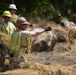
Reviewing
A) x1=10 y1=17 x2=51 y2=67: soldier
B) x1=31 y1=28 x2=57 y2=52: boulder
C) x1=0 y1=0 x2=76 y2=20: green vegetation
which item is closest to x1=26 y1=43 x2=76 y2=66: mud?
x1=31 y1=28 x2=57 y2=52: boulder

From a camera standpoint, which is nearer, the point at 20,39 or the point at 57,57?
the point at 20,39

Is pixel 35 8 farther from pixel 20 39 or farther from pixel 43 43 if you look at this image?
pixel 20 39

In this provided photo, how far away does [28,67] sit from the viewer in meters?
10.2

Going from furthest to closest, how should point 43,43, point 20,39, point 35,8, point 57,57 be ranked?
1. point 35,8
2. point 43,43
3. point 57,57
4. point 20,39

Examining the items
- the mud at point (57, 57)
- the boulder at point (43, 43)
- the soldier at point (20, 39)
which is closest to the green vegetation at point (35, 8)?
the mud at point (57, 57)

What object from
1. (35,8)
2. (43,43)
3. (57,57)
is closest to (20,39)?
(57,57)

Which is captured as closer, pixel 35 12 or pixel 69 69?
pixel 69 69

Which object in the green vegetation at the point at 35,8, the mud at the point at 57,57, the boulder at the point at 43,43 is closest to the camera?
the mud at the point at 57,57

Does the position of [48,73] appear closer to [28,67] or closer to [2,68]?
[28,67]

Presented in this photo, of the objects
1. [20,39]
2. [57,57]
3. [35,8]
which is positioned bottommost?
[35,8]

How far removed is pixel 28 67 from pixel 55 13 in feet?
63.6

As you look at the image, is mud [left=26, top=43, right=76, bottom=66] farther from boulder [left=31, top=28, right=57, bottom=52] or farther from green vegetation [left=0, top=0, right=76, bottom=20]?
green vegetation [left=0, top=0, right=76, bottom=20]

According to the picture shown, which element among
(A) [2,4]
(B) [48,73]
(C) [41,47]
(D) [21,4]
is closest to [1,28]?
(B) [48,73]

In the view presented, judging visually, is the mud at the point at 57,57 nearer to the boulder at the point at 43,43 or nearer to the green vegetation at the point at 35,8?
the boulder at the point at 43,43
